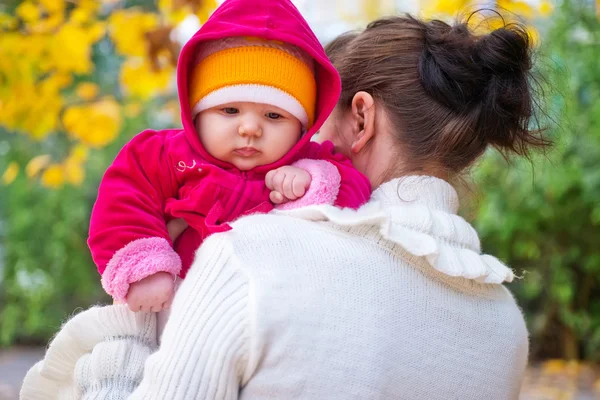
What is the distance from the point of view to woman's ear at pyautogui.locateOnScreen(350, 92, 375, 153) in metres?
1.83

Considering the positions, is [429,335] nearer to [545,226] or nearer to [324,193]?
[324,193]

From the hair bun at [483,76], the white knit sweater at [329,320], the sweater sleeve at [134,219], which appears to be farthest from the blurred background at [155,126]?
the sweater sleeve at [134,219]

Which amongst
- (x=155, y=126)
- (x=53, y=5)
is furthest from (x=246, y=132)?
(x=155, y=126)

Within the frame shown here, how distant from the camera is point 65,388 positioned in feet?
5.77

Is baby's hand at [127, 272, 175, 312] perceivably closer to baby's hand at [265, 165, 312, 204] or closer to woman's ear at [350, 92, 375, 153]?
baby's hand at [265, 165, 312, 204]

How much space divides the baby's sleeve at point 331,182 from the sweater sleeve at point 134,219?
27 cm

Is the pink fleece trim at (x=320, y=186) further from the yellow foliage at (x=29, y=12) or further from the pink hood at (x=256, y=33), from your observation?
the yellow foliage at (x=29, y=12)

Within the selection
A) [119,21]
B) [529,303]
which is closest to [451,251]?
[119,21]

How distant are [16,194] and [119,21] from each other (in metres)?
3.63

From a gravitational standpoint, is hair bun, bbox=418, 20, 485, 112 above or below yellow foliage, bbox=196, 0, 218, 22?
above

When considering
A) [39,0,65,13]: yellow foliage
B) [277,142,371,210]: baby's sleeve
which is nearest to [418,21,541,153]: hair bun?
[277,142,371,210]: baby's sleeve

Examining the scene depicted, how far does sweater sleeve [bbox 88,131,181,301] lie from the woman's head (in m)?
0.47

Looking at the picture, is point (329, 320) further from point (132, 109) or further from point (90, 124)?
point (132, 109)

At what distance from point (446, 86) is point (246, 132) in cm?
46
